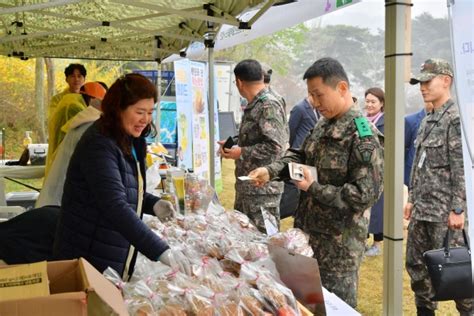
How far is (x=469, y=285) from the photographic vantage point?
259 centimetres

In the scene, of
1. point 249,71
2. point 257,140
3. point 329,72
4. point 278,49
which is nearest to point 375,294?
point 257,140

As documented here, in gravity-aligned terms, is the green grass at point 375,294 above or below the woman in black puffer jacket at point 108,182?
below

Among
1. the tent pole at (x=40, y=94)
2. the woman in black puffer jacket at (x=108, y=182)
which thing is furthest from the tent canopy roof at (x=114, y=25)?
the tent pole at (x=40, y=94)

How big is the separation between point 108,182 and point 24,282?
0.69 metres

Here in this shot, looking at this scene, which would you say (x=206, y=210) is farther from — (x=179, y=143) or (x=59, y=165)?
(x=179, y=143)

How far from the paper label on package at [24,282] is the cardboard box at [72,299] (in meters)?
0.03

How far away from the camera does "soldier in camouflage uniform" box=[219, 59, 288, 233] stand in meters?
3.52

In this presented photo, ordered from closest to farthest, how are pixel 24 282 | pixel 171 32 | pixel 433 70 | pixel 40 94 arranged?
pixel 24 282, pixel 433 70, pixel 171 32, pixel 40 94

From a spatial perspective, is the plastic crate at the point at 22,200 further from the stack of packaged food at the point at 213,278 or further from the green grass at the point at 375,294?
the green grass at the point at 375,294

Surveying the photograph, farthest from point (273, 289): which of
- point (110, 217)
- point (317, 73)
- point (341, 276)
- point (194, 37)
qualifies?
point (194, 37)

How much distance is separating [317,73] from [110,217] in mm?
1110

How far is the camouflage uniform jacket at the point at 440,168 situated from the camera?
306cm

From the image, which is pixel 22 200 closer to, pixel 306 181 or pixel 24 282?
pixel 306 181

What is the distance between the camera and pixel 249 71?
367cm
